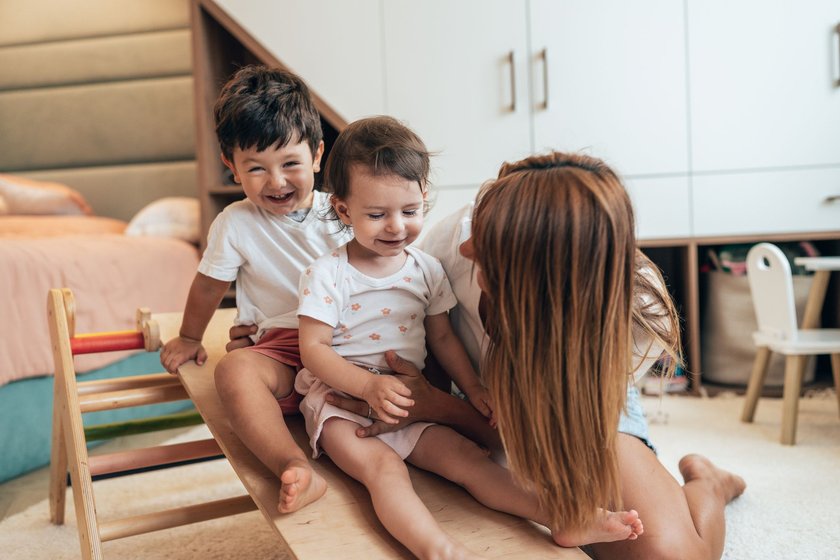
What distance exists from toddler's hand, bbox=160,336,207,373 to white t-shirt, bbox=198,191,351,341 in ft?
0.46

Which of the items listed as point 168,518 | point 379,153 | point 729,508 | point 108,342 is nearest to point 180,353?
point 108,342

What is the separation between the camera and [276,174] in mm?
1193

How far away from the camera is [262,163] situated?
1.19m

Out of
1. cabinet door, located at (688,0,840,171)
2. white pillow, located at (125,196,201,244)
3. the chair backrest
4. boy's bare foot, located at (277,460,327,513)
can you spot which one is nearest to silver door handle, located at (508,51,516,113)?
cabinet door, located at (688,0,840,171)

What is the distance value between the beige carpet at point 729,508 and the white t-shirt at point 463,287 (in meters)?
0.57

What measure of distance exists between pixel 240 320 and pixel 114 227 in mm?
1893

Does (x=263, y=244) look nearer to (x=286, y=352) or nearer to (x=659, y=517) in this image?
(x=286, y=352)

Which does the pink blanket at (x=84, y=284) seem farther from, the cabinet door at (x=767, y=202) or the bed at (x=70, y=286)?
the cabinet door at (x=767, y=202)

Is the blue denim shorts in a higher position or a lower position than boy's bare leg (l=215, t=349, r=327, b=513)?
lower

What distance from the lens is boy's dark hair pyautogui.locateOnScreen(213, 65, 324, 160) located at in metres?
1.16

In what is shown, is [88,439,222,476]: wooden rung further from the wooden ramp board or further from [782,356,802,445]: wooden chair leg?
[782,356,802,445]: wooden chair leg

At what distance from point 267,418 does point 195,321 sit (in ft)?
1.23

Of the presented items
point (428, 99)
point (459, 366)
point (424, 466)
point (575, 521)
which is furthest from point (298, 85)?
point (428, 99)

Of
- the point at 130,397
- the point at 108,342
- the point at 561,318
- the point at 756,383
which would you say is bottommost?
the point at 756,383
